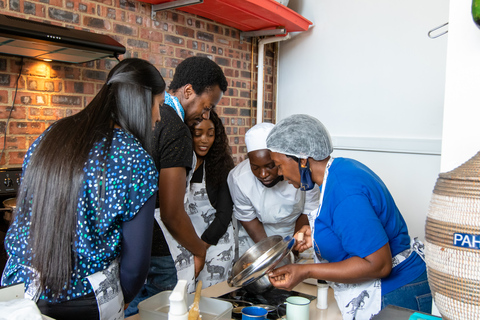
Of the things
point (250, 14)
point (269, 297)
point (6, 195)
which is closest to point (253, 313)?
point (269, 297)

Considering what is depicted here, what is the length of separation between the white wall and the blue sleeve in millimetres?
1700

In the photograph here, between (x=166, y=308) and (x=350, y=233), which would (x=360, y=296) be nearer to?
(x=350, y=233)

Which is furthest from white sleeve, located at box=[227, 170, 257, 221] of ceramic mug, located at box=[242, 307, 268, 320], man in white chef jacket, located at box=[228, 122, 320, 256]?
ceramic mug, located at box=[242, 307, 268, 320]

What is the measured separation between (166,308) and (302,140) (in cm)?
75

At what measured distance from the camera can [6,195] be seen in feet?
5.81

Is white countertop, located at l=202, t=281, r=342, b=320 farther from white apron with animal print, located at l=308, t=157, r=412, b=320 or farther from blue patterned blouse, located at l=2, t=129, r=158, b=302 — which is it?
blue patterned blouse, located at l=2, t=129, r=158, b=302

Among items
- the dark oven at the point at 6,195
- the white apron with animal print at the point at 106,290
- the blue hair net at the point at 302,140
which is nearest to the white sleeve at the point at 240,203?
the blue hair net at the point at 302,140

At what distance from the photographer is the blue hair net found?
1.52 m

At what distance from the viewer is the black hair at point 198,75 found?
6.15 ft

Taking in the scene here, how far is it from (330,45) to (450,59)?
91.3 inches

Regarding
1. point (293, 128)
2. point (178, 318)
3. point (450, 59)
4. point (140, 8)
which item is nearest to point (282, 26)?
point (140, 8)

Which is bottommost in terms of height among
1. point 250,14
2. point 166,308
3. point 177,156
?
point 166,308

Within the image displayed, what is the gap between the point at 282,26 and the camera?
312 centimetres

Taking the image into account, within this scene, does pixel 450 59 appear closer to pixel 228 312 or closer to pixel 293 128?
pixel 293 128
